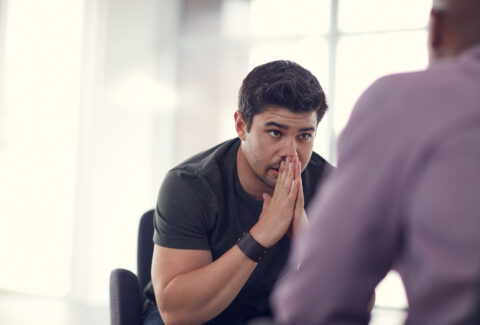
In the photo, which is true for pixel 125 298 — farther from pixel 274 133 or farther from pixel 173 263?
pixel 274 133

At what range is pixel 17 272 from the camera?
4406mm

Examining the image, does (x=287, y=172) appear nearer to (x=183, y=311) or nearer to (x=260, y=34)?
(x=183, y=311)

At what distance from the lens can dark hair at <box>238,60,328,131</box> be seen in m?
1.49

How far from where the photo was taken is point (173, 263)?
1.39 m

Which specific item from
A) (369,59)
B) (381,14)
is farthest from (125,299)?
(381,14)

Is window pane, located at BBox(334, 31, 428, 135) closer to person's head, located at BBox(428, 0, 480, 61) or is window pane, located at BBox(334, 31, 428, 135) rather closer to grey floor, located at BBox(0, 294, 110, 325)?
grey floor, located at BBox(0, 294, 110, 325)

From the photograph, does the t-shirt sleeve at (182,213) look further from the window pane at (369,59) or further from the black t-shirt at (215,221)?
the window pane at (369,59)

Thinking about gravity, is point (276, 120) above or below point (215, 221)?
above

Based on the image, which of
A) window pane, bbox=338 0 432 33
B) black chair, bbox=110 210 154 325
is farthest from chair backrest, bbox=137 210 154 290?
window pane, bbox=338 0 432 33

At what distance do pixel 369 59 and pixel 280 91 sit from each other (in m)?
2.66

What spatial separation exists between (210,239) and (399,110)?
1016mm

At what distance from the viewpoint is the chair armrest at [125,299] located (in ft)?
4.50

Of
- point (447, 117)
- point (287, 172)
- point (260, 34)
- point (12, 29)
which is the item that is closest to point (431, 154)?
point (447, 117)

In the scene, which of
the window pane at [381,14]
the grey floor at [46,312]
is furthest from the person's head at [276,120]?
the window pane at [381,14]
